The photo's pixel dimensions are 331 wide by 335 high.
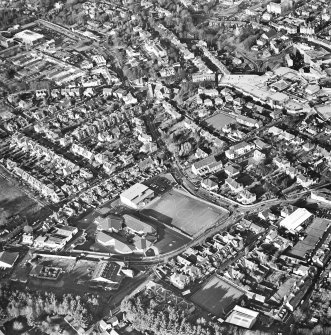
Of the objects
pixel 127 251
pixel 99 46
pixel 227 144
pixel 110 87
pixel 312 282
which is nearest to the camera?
pixel 312 282

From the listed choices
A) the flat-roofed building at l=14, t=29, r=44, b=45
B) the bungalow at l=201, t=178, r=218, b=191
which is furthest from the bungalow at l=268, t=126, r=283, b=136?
the flat-roofed building at l=14, t=29, r=44, b=45

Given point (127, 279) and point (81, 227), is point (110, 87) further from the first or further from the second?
point (127, 279)

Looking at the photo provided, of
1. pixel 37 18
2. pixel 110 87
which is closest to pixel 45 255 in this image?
pixel 110 87

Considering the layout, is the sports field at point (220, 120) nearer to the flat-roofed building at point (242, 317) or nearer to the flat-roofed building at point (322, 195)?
the flat-roofed building at point (322, 195)

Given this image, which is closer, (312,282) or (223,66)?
(312,282)

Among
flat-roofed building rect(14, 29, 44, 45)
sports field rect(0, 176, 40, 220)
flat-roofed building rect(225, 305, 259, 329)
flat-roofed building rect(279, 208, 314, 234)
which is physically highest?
flat-roofed building rect(14, 29, 44, 45)

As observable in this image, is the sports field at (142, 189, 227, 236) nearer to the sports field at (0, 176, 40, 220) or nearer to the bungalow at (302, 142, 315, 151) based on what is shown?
the sports field at (0, 176, 40, 220)
